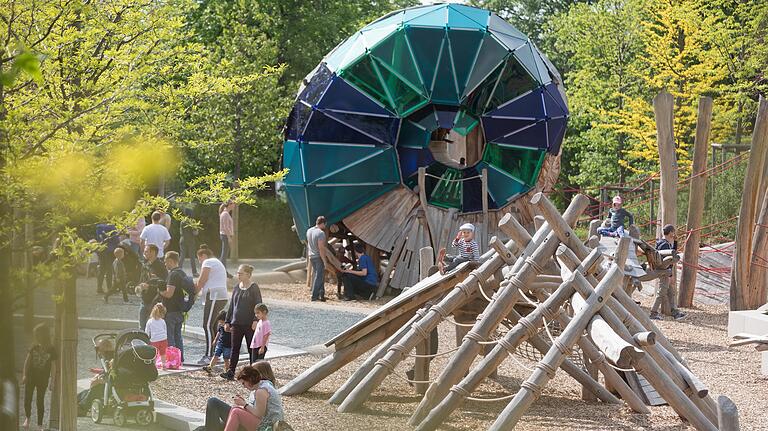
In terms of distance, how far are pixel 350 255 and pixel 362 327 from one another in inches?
424

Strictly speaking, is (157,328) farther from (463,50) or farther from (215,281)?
(463,50)

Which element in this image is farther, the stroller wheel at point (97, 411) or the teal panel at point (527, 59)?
the teal panel at point (527, 59)

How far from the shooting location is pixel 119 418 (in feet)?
32.9

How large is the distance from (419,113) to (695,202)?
4962 mm

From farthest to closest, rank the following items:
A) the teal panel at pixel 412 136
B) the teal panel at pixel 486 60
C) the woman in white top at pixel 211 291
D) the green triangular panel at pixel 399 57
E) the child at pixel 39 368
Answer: the teal panel at pixel 412 136 < the teal panel at pixel 486 60 < the green triangular panel at pixel 399 57 < the woman in white top at pixel 211 291 < the child at pixel 39 368

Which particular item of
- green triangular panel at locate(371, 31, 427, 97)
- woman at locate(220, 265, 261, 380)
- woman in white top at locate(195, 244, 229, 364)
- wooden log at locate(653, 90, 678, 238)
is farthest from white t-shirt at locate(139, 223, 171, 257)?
wooden log at locate(653, 90, 678, 238)

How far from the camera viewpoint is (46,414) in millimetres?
9562

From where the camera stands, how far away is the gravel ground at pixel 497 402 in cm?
1016

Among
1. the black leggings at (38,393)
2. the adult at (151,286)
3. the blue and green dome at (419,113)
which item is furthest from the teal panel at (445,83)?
the black leggings at (38,393)

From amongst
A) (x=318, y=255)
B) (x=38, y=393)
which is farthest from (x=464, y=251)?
(x=318, y=255)

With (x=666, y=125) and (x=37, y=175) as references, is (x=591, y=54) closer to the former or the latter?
(x=666, y=125)

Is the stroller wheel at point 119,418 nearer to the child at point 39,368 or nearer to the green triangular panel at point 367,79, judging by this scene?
the child at point 39,368

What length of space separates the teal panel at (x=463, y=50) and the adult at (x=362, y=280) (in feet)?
11.3

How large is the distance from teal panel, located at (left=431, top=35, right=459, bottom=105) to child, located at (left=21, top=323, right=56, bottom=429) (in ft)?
38.4
